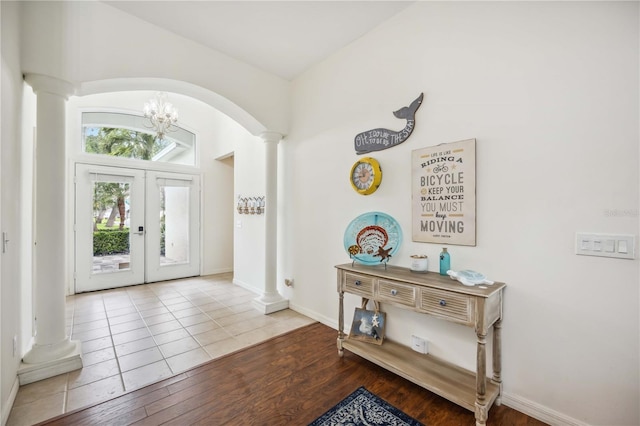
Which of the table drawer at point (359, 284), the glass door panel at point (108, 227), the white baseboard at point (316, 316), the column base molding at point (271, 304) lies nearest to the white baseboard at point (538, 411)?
the table drawer at point (359, 284)

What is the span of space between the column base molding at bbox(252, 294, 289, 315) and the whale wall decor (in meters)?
2.19

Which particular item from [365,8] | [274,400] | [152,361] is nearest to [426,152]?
[365,8]

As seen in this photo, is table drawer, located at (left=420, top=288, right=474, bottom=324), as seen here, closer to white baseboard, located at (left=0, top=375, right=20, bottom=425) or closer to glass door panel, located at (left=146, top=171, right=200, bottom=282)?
white baseboard, located at (left=0, top=375, right=20, bottom=425)

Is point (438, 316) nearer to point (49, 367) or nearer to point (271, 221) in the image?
point (271, 221)

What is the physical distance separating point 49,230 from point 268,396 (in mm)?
2160

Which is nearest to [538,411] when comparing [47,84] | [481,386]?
[481,386]

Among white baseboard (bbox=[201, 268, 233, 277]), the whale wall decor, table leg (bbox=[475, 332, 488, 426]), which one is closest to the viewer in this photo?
table leg (bbox=[475, 332, 488, 426])

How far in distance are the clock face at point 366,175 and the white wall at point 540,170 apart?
0.09m

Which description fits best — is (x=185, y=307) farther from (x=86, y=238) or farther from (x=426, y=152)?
(x=426, y=152)

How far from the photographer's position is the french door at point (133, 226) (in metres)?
4.45

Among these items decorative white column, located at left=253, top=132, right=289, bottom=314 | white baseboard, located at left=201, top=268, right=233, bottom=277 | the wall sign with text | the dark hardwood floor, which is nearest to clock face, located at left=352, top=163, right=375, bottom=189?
the wall sign with text

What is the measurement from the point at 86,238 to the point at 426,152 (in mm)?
5264

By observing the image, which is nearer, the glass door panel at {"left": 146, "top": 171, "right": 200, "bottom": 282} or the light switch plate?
the light switch plate

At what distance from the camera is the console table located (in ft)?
5.42
